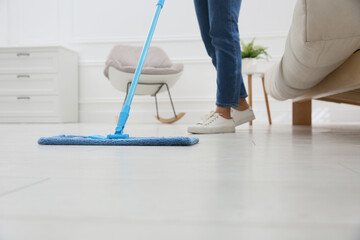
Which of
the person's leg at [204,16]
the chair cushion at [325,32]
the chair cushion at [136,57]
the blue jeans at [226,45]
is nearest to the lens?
the chair cushion at [325,32]

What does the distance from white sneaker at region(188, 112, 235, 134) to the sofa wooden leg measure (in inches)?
47.4

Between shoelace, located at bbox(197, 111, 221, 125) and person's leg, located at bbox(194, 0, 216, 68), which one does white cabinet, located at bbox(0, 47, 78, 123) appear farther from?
shoelace, located at bbox(197, 111, 221, 125)

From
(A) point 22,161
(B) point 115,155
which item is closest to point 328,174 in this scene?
(B) point 115,155

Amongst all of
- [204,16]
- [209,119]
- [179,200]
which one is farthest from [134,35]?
[179,200]

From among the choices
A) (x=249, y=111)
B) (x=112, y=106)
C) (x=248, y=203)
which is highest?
(x=248, y=203)

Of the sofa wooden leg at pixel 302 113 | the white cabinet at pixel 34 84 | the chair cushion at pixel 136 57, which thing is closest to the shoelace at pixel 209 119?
the sofa wooden leg at pixel 302 113

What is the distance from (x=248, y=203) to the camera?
1.08ft

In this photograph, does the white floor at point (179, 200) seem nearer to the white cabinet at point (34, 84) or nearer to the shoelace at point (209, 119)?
the shoelace at point (209, 119)

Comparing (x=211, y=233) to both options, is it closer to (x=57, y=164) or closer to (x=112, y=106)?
(x=57, y=164)

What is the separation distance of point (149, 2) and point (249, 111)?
2.35 m

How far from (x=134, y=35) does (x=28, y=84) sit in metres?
1.11

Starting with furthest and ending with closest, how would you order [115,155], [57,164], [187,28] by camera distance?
1. [187,28]
2. [115,155]
3. [57,164]

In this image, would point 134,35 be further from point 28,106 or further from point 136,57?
point 28,106

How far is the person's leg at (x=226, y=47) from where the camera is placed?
133 cm
